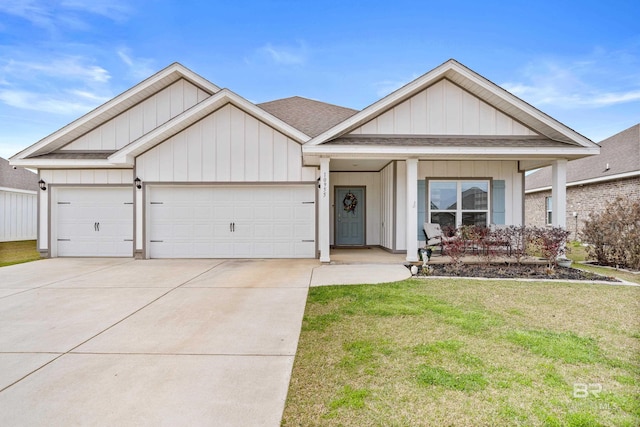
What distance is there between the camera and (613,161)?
15.0 metres

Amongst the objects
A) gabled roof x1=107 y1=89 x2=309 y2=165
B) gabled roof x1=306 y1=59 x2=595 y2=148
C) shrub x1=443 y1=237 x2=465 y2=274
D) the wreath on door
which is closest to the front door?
the wreath on door

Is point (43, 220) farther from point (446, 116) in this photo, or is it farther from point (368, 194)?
point (446, 116)

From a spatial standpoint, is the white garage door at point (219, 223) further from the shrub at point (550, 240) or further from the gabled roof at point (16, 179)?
the gabled roof at point (16, 179)

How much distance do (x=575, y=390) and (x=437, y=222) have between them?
8.66 metres

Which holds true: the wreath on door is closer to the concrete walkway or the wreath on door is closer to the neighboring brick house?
the concrete walkway

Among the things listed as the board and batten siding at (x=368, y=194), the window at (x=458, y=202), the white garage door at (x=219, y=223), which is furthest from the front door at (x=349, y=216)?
the white garage door at (x=219, y=223)

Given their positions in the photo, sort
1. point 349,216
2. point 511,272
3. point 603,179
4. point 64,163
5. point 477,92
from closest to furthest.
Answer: point 511,272
point 477,92
point 64,163
point 349,216
point 603,179

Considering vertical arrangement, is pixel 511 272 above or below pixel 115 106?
below

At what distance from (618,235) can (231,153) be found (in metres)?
10.5

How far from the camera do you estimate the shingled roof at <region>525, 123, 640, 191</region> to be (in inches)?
549

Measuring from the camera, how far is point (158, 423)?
7.72 feet

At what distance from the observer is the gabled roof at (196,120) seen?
9695 millimetres

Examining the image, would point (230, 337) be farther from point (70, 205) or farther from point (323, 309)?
point (70, 205)

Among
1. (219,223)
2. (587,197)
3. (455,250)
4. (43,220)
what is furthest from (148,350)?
(587,197)
